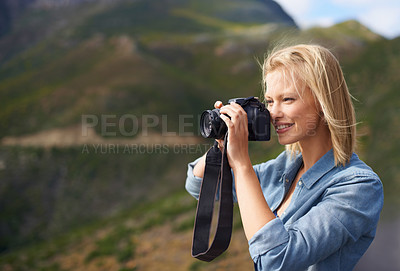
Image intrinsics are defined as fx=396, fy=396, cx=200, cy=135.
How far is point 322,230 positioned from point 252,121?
1.65ft

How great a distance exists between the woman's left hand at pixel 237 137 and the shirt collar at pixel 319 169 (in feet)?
0.90

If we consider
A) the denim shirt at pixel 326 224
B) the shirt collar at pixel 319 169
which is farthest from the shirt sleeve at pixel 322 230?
the shirt collar at pixel 319 169

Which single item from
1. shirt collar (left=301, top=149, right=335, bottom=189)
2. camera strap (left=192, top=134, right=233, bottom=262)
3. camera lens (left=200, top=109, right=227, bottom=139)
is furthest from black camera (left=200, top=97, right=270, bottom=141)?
shirt collar (left=301, top=149, right=335, bottom=189)

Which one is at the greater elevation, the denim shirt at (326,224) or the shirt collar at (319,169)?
the shirt collar at (319,169)

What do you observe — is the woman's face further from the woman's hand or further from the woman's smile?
the woman's hand

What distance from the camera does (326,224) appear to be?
4.21 feet

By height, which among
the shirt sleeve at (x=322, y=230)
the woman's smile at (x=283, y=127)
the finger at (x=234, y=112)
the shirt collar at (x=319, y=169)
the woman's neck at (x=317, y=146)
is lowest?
the shirt sleeve at (x=322, y=230)

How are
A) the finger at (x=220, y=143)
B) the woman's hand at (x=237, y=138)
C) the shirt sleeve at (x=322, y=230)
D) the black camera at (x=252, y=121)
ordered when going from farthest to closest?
1. the finger at (x=220, y=143)
2. the black camera at (x=252, y=121)
3. the woman's hand at (x=237, y=138)
4. the shirt sleeve at (x=322, y=230)

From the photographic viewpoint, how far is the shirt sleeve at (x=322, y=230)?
1.26m

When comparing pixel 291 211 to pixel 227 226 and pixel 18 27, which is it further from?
pixel 18 27

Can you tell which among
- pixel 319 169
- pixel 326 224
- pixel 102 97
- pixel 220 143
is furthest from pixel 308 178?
pixel 102 97

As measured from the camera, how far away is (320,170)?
5.08 ft

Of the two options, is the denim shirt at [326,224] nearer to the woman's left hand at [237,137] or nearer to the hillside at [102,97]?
the woman's left hand at [237,137]

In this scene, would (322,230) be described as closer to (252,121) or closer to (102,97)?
(252,121)
